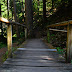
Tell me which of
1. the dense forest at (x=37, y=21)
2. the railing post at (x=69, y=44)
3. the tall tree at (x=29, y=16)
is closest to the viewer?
the railing post at (x=69, y=44)

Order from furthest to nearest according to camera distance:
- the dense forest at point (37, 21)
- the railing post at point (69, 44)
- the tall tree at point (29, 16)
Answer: the tall tree at point (29, 16) < the dense forest at point (37, 21) < the railing post at point (69, 44)

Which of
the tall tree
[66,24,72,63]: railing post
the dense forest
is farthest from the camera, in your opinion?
the tall tree

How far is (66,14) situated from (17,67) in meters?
10.1

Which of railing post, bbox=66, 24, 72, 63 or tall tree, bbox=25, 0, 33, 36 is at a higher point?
tall tree, bbox=25, 0, 33, 36

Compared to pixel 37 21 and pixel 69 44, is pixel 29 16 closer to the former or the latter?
pixel 37 21

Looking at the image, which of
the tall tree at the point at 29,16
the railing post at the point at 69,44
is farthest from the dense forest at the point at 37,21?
the railing post at the point at 69,44

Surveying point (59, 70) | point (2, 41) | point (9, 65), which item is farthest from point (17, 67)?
point (2, 41)

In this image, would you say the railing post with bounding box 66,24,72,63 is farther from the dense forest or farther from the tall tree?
the tall tree

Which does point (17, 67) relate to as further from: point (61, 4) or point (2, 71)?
point (61, 4)

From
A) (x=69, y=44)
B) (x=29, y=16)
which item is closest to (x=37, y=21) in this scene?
(x=29, y=16)

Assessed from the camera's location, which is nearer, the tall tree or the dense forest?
the dense forest

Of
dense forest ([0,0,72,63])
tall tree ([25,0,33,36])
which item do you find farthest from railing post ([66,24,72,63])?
tall tree ([25,0,33,36])

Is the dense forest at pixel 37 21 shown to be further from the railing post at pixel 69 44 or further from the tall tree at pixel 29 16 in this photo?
the railing post at pixel 69 44

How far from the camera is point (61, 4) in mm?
13023
